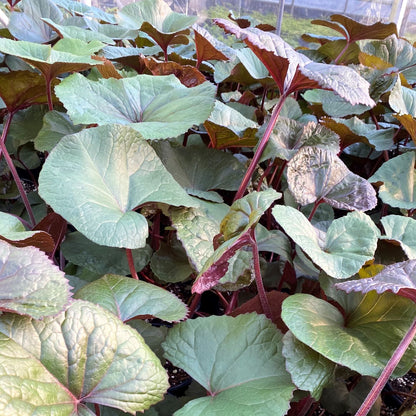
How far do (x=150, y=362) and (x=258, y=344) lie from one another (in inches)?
5.2

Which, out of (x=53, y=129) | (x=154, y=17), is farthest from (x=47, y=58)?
(x=154, y=17)

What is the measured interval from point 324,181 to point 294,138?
144 mm

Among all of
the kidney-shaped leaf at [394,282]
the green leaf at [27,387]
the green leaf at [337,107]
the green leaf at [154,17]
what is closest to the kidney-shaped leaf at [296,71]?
the kidney-shaped leaf at [394,282]

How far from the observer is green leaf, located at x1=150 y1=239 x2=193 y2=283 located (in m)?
0.70

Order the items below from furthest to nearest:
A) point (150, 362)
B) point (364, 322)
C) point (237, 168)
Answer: point (237, 168)
point (364, 322)
point (150, 362)

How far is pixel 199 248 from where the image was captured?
554mm

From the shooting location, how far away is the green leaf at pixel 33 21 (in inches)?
41.0

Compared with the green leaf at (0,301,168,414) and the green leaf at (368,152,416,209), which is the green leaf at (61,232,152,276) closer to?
the green leaf at (0,301,168,414)

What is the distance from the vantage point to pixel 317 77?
1.72 feet

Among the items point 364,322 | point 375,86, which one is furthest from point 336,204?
point 375,86

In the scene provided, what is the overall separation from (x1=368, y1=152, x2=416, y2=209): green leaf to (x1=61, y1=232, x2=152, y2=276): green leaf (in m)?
0.43

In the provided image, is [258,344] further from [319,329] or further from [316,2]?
[316,2]

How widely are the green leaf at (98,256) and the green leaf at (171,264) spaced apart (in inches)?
0.8

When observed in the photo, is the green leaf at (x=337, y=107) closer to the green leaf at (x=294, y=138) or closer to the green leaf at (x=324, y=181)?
the green leaf at (x=294, y=138)
